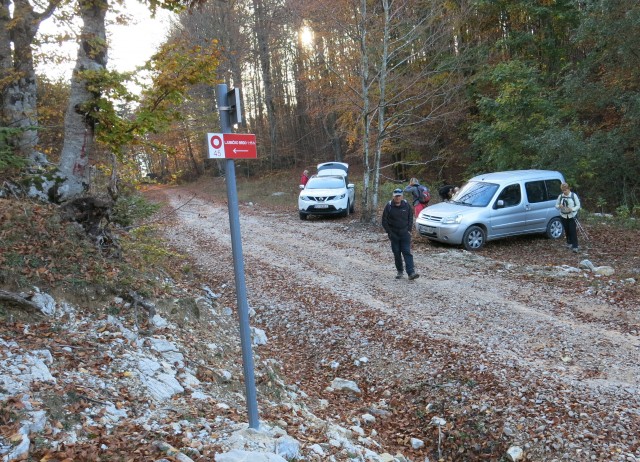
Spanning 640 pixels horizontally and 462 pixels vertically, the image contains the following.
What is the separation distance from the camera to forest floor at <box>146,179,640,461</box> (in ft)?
15.1

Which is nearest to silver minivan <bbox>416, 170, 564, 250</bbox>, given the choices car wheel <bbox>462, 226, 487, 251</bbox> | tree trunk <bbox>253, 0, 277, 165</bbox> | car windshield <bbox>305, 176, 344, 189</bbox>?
car wheel <bbox>462, 226, 487, 251</bbox>

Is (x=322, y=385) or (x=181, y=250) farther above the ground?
(x=181, y=250)

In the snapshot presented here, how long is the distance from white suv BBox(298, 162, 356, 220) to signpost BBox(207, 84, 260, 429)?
14.4m

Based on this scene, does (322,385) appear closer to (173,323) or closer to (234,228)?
(173,323)

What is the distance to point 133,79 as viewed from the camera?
6152 mm

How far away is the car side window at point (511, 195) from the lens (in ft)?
40.2

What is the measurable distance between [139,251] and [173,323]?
239 cm

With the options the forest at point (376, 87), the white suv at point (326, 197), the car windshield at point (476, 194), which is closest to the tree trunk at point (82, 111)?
the forest at point (376, 87)

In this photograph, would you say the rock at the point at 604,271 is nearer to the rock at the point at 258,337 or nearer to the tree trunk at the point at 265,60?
the rock at the point at 258,337

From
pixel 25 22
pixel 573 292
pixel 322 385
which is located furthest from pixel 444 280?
pixel 25 22

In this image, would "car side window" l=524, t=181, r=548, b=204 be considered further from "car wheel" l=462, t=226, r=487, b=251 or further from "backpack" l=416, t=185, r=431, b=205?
"backpack" l=416, t=185, r=431, b=205

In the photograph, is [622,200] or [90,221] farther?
[622,200]

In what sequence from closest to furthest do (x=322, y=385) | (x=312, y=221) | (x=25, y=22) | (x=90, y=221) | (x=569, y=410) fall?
(x=569, y=410)
(x=322, y=385)
(x=90, y=221)
(x=25, y=22)
(x=312, y=221)

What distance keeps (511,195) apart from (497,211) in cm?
71
